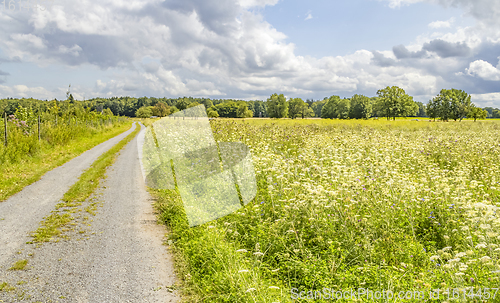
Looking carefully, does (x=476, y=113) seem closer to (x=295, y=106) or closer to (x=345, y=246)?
(x=295, y=106)

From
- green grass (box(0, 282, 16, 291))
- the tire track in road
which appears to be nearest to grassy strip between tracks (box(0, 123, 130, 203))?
the tire track in road

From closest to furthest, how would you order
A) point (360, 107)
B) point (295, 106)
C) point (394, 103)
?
point (394, 103), point (360, 107), point (295, 106)

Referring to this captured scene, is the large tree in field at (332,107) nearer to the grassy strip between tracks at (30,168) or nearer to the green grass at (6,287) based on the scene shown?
the grassy strip between tracks at (30,168)

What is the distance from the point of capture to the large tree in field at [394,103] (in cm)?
6475

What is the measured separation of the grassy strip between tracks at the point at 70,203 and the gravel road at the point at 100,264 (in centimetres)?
26

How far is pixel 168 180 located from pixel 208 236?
5.15 metres

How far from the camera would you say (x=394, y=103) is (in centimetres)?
6512

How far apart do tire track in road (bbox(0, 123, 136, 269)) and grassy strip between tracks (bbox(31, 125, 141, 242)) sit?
182 millimetres

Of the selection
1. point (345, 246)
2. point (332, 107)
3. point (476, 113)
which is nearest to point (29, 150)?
point (345, 246)

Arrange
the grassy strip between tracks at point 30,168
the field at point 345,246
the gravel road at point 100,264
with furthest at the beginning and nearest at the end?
the grassy strip between tracks at point 30,168 → the gravel road at point 100,264 → the field at point 345,246

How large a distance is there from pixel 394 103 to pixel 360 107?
41.7 ft

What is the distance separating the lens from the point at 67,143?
61.0ft

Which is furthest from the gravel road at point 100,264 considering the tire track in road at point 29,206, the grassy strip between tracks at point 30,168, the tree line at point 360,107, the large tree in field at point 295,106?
the large tree in field at point 295,106

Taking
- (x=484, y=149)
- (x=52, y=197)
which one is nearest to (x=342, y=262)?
(x=52, y=197)
